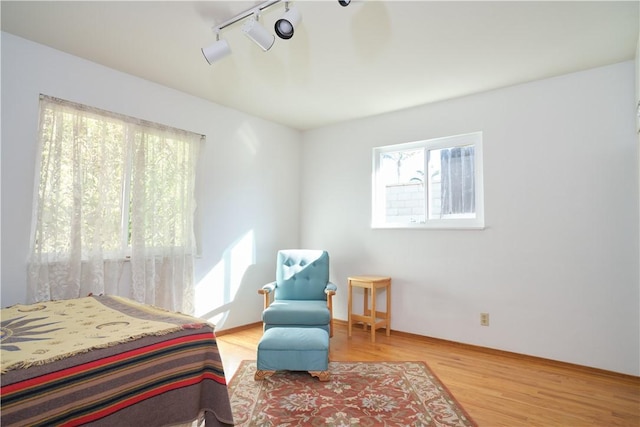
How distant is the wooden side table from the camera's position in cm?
373

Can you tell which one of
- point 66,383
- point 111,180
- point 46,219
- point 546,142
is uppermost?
point 546,142

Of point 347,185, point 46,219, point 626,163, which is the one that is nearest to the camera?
point 46,219

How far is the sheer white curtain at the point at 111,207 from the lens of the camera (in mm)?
2660

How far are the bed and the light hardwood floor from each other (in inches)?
46.1

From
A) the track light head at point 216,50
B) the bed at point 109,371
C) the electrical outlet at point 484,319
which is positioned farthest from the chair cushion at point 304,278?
the track light head at point 216,50

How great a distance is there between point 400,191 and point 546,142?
155 cm

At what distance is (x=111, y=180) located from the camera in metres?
3.03

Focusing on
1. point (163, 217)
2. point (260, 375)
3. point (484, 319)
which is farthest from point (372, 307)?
point (163, 217)

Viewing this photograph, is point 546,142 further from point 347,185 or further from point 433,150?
point 347,185

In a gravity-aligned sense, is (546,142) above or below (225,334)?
above

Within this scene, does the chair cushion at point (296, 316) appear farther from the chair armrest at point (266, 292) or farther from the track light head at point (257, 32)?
the track light head at point (257, 32)

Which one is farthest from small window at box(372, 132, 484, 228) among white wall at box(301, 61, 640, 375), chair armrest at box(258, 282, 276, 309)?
chair armrest at box(258, 282, 276, 309)

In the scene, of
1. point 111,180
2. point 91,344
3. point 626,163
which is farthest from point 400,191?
point 91,344

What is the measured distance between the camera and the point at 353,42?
2592 mm
